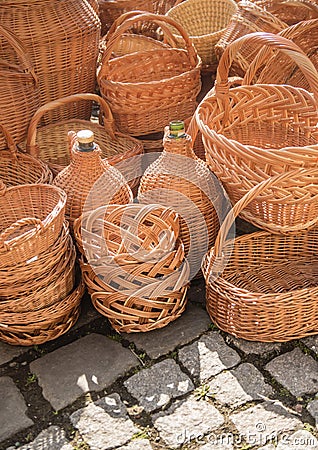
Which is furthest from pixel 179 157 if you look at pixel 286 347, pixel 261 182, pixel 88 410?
pixel 88 410

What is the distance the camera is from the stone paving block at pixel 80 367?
2.35 metres

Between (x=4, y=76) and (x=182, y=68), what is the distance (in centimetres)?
102

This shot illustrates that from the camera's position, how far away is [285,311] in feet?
7.79

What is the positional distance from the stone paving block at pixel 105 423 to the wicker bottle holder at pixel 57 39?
5.54 feet

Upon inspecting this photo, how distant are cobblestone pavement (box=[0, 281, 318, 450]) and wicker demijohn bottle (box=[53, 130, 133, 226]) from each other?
0.50m

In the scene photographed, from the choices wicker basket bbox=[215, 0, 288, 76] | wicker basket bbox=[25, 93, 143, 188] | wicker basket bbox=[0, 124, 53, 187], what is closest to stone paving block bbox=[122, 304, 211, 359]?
wicker basket bbox=[25, 93, 143, 188]

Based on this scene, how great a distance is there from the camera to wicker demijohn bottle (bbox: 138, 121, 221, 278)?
8.59ft

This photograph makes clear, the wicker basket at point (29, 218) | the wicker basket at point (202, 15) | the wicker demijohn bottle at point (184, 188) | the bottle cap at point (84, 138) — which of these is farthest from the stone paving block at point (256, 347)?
the wicker basket at point (202, 15)

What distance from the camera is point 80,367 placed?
2.44 m

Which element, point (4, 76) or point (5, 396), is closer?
point (5, 396)

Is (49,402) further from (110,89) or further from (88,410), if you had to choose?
(110,89)

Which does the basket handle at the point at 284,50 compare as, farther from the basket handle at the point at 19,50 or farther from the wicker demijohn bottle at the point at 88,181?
the basket handle at the point at 19,50

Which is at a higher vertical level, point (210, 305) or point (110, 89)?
point (110, 89)

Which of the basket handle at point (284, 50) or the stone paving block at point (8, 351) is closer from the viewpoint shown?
the basket handle at point (284, 50)
